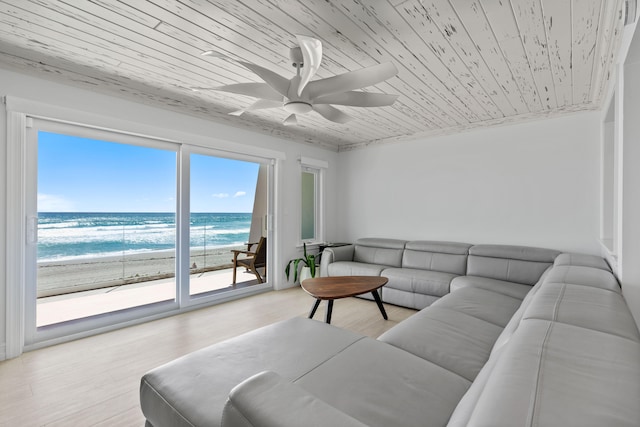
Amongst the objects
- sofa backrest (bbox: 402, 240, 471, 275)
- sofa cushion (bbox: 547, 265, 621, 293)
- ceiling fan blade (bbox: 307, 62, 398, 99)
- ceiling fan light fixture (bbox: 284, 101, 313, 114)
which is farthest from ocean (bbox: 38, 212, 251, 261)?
sofa cushion (bbox: 547, 265, 621, 293)

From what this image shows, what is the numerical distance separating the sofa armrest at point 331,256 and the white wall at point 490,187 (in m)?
0.73

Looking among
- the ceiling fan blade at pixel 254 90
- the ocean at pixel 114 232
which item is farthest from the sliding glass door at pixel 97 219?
the ceiling fan blade at pixel 254 90

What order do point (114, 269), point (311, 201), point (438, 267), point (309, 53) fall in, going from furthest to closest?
point (311, 201)
point (114, 269)
point (438, 267)
point (309, 53)

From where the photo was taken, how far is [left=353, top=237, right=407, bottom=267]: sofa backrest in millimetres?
4312

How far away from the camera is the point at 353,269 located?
4.10 metres

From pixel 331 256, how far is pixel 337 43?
3008 millimetres

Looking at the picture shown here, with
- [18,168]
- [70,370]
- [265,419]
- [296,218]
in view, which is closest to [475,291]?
[265,419]

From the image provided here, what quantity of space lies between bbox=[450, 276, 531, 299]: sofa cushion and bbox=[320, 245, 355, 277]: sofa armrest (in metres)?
1.66

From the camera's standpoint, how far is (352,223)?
5.31 metres

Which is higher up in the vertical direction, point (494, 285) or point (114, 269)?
point (494, 285)

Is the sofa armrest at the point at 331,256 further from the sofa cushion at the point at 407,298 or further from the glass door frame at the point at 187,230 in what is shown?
the glass door frame at the point at 187,230

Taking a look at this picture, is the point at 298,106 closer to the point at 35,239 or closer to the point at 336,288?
the point at 336,288

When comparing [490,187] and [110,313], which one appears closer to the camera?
[110,313]

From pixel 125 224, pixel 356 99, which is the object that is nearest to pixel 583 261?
pixel 356 99
